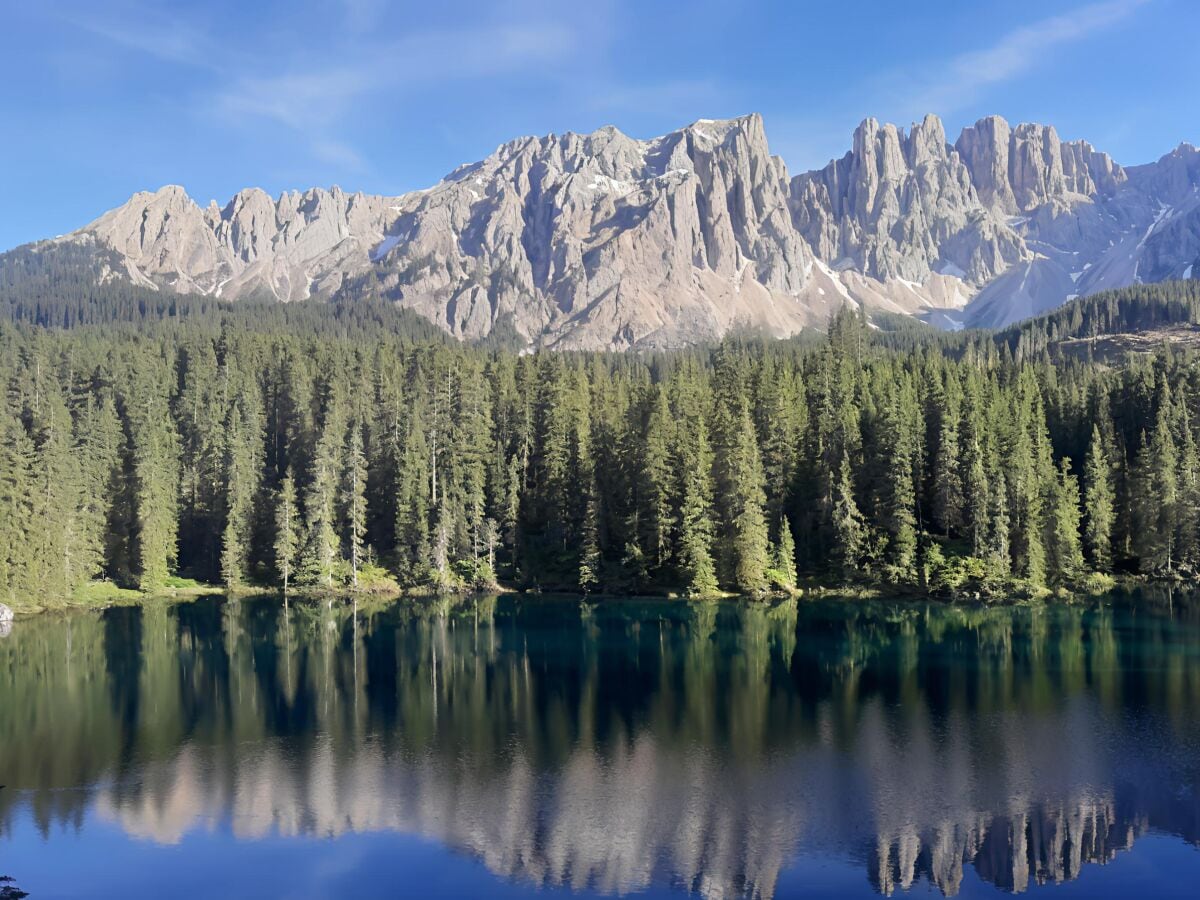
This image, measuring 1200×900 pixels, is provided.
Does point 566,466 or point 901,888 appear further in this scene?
point 566,466

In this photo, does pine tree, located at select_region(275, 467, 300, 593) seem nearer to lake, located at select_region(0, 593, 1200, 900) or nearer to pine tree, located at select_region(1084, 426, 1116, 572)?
lake, located at select_region(0, 593, 1200, 900)

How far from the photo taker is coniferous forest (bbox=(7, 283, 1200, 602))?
9956cm

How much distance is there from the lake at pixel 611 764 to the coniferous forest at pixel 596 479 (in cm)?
2229

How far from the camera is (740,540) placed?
99750mm

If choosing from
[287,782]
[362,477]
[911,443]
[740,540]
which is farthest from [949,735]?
[362,477]

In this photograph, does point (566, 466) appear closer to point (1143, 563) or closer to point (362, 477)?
point (362, 477)

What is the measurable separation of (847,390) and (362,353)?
7149 cm

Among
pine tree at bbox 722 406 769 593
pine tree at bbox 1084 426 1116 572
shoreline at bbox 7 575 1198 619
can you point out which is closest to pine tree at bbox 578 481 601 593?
shoreline at bbox 7 575 1198 619

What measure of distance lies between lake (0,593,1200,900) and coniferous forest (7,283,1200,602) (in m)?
22.3

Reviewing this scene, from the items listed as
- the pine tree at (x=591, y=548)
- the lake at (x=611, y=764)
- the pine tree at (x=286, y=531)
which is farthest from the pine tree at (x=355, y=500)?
the lake at (x=611, y=764)

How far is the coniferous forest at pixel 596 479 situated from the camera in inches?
3920

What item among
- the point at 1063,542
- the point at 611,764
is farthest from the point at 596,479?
the point at 611,764

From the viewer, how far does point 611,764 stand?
45.4m

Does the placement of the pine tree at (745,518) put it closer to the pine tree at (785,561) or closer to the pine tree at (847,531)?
the pine tree at (785,561)
